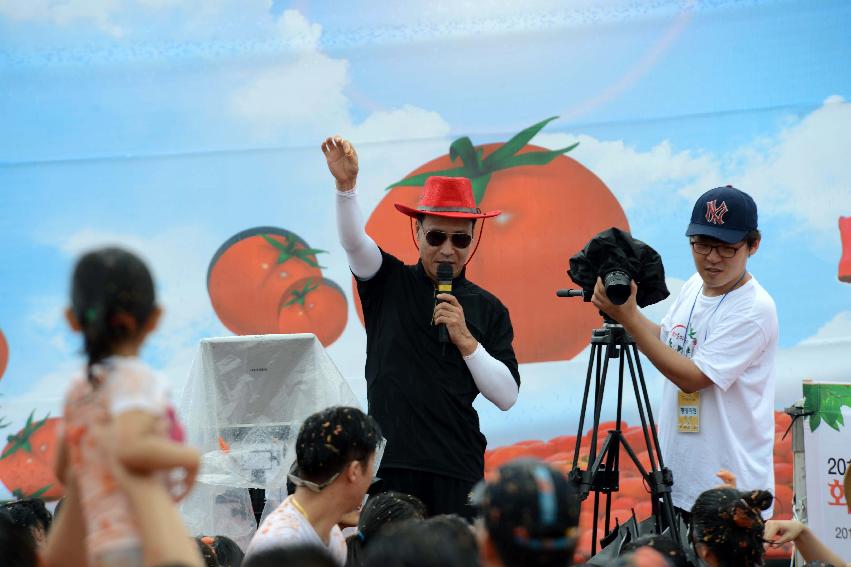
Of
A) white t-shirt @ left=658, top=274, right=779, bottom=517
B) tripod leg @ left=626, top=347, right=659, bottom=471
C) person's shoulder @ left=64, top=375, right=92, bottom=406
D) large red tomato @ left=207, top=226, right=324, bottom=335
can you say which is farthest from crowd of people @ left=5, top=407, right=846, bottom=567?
large red tomato @ left=207, top=226, right=324, bottom=335

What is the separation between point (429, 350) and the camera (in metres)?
3.11

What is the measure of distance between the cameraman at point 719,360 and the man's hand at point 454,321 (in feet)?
1.35

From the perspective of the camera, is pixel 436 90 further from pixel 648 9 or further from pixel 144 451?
pixel 144 451

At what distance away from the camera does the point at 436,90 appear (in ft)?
15.4

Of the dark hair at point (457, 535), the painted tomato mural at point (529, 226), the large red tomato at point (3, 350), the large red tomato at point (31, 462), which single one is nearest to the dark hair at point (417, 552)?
the dark hair at point (457, 535)

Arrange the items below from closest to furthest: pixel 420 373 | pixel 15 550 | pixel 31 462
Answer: pixel 15 550, pixel 420 373, pixel 31 462

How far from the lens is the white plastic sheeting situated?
3188 millimetres

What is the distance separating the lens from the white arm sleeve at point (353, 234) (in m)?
3.04

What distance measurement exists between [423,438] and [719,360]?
0.95 m

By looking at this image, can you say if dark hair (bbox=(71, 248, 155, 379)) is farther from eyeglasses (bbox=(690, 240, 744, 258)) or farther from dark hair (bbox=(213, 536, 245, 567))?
eyeglasses (bbox=(690, 240, 744, 258))

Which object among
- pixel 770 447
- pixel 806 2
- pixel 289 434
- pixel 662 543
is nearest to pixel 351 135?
pixel 289 434

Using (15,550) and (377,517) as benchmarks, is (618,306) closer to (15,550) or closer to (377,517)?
(377,517)

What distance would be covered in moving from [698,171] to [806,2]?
3.09 ft

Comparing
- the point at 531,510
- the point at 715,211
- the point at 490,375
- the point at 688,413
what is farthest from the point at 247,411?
the point at 531,510
